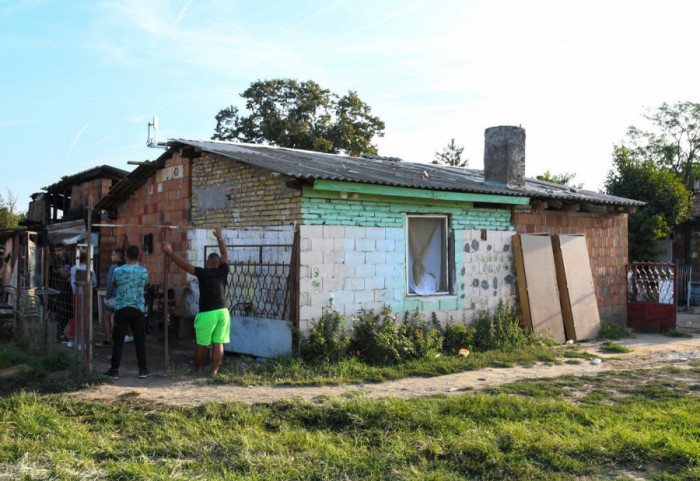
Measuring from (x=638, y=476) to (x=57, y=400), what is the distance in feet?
18.0

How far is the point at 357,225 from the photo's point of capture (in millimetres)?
9219

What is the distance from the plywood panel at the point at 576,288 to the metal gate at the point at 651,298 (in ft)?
5.59

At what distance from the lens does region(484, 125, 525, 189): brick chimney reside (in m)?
12.4

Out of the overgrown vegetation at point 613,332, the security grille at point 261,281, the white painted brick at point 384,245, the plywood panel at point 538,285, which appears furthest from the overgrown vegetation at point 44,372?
the overgrown vegetation at point 613,332

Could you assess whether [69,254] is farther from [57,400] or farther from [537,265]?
[537,265]

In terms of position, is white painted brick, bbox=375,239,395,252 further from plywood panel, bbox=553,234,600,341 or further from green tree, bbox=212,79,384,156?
green tree, bbox=212,79,384,156

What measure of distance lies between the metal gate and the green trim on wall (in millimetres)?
4229

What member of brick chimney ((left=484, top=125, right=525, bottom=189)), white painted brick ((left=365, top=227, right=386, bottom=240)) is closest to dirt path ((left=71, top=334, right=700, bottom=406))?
white painted brick ((left=365, top=227, right=386, bottom=240))

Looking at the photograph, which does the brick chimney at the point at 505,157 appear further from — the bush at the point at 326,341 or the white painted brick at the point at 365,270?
the bush at the point at 326,341

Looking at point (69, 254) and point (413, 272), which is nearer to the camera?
point (413, 272)

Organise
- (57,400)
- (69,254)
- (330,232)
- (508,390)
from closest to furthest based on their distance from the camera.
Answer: (57,400)
(508,390)
(330,232)
(69,254)

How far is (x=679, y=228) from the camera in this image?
22125 mm

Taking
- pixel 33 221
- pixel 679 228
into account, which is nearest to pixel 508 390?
pixel 33 221

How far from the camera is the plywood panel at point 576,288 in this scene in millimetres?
11625
